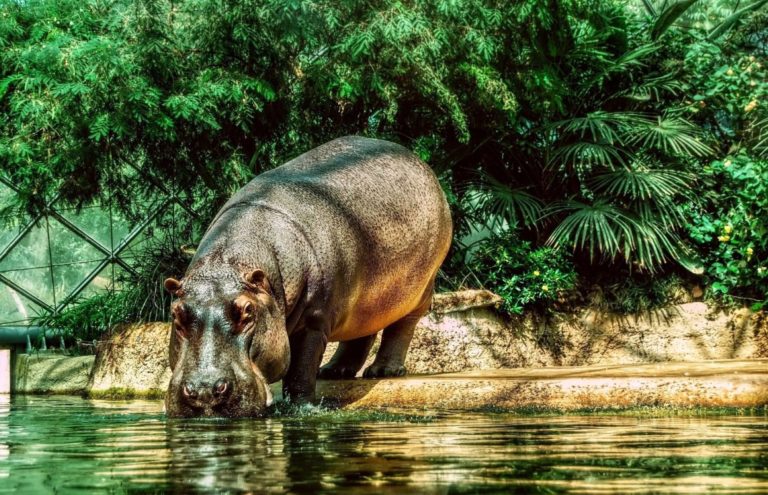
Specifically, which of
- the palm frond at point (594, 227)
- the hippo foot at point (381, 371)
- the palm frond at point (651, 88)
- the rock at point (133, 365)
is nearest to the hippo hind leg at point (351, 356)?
the hippo foot at point (381, 371)

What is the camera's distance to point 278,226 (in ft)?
15.3

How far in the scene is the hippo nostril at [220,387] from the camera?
12.2ft

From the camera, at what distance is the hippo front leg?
183 inches

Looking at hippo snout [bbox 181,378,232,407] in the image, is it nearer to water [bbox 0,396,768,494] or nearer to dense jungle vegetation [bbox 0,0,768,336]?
water [bbox 0,396,768,494]

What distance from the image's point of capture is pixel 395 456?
2.26m

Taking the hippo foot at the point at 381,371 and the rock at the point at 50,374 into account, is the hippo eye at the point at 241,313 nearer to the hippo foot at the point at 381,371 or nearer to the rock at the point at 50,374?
the hippo foot at the point at 381,371

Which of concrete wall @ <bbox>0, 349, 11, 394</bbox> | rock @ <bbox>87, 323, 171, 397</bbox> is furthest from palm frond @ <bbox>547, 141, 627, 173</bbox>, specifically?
concrete wall @ <bbox>0, 349, 11, 394</bbox>

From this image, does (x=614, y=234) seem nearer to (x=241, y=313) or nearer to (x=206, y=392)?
(x=241, y=313)

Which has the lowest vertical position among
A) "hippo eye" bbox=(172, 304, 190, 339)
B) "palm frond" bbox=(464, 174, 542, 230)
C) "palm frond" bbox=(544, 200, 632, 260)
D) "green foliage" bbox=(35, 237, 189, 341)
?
"hippo eye" bbox=(172, 304, 190, 339)

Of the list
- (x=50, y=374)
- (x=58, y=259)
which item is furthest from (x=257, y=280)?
(x=58, y=259)

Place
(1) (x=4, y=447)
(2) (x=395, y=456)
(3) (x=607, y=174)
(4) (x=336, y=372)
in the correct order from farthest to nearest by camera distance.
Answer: (3) (x=607, y=174), (4) (x=336, y=372), (1) (x=4, y=447), (2) (x=395, y=456)

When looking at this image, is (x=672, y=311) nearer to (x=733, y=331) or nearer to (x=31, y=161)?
(x=733, y=331)

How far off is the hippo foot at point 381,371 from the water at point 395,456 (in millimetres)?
2177

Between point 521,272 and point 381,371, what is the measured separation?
292 cm
